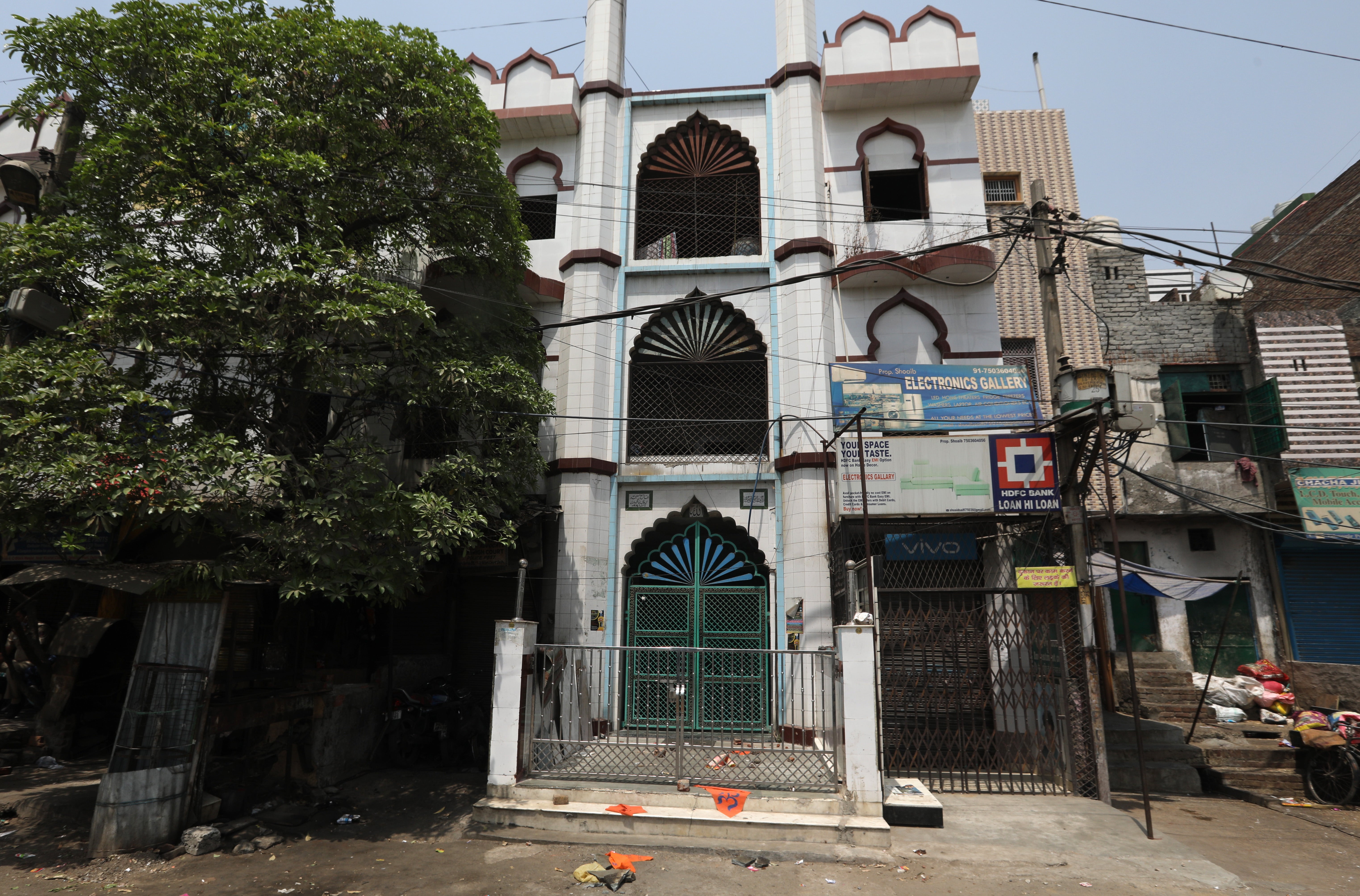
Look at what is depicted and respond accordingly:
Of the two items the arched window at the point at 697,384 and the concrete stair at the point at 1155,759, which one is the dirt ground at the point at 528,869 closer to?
the concrete stair at the point at 1155,759

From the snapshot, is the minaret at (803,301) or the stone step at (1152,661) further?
the stone step at (1152,661)

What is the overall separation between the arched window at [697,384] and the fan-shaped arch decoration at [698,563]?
1413 millimetres

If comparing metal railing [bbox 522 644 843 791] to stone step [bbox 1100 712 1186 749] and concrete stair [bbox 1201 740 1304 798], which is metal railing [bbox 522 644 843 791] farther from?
concrete stair [bbox 1201 740 1304 798]

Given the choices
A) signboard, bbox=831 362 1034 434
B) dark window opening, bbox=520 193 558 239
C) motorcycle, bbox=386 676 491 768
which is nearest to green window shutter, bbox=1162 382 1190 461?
signboard, bbox=831 362 1034 434

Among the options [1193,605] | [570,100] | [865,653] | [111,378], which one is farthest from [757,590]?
[570,100]

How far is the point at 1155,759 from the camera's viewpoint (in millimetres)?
10125

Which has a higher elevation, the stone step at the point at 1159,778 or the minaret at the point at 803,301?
the minaret at the point at 803,301

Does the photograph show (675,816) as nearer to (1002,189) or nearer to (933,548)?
(933,548)

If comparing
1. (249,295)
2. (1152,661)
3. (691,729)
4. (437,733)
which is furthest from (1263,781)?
(249,295)

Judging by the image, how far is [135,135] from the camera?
789cm

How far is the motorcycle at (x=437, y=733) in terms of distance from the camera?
10695 mm

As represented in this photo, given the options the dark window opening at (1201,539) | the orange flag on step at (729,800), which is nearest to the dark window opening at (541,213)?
the orange flag on step at (729,800)

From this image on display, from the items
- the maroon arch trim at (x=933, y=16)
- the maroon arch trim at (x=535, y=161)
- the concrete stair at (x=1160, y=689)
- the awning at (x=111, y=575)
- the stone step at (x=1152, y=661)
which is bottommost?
the concrete stair at (x=1160, y=689)

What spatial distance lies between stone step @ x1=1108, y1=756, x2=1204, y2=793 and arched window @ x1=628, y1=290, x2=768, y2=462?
712 centimetres
